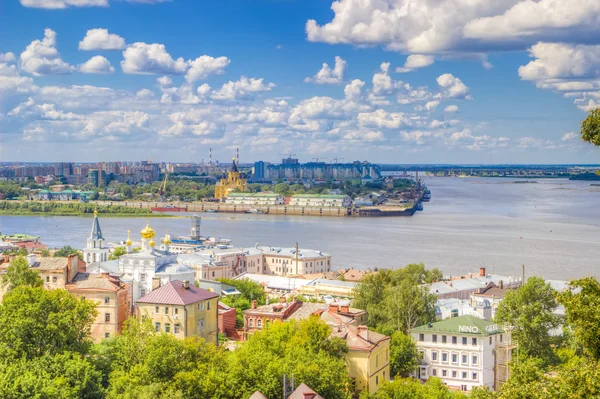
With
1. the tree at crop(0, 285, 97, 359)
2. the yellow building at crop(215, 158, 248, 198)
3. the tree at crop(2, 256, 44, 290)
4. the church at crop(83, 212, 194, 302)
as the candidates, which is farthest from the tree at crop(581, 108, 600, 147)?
the yellow building at crop(215, 158, 248, 198)

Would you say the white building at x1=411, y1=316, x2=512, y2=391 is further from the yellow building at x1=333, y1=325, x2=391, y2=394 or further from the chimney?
the chimney

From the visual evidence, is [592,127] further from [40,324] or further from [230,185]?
[230,185]

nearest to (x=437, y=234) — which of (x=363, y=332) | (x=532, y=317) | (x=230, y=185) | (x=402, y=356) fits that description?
(x=532, y=317)

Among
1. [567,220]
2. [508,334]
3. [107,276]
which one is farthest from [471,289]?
[567,220]

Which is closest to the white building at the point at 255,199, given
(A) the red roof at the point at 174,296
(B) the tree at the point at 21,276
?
(B) the tree at the point at 21,276

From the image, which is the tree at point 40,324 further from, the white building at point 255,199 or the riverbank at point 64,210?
the white building at point 255,199

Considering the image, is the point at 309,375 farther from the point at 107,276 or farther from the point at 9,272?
the point at 9,272
